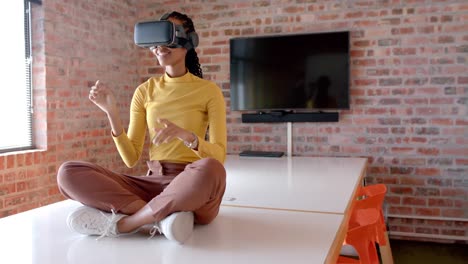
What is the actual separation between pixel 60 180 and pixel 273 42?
2678 millimetres

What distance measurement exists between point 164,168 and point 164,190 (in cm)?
34

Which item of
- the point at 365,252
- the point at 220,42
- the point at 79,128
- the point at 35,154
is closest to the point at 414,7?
the point at 220,42

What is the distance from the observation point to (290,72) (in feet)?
13.1

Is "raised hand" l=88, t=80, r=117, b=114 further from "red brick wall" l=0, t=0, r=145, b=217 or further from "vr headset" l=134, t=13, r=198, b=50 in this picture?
"red brick wall" l=0, t=0, r=145, b=217

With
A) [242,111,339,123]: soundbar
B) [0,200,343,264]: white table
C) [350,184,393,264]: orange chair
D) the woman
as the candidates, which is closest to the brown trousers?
A: the woman

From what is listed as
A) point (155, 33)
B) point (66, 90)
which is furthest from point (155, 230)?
point (66, 90)

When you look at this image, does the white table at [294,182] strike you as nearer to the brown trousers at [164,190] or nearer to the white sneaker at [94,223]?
the brown trousers at [164,190]

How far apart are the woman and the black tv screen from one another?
1.77 m

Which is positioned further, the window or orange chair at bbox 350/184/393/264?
the window

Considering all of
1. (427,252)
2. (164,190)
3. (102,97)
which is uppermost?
(102,97)

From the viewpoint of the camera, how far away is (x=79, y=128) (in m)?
3.74

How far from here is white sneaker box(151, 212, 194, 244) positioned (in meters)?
1.59

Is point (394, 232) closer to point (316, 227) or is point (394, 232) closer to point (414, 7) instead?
point (414, 7)

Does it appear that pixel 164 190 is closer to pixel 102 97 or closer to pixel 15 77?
pixel 102 97
